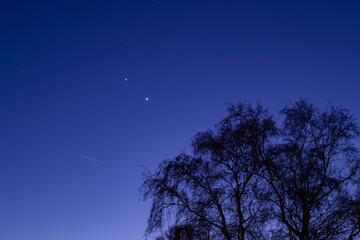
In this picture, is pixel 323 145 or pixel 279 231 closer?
pixel 279 231

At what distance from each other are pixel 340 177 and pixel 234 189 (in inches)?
192

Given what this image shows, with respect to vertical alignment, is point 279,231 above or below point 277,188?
below

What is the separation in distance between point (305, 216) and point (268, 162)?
108 inches

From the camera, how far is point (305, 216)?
13023 mm

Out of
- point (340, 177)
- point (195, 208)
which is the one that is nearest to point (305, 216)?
point (340, 177)

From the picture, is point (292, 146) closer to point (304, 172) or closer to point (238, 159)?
point (304, 172)

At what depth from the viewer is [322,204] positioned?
1370 cm

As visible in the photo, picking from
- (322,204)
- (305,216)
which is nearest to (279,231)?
(305,216)

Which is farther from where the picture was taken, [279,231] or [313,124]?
[313,124]

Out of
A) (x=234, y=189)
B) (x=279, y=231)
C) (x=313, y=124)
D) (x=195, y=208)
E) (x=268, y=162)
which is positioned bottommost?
(x=279, y=231)

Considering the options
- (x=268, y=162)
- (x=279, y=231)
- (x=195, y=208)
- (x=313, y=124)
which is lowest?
(x=279, y=231)

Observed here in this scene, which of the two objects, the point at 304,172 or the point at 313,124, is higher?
the point at 313,124

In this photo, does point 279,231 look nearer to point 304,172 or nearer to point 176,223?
point 304,172

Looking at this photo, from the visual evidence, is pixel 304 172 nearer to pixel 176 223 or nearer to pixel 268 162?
pixel 268 162
